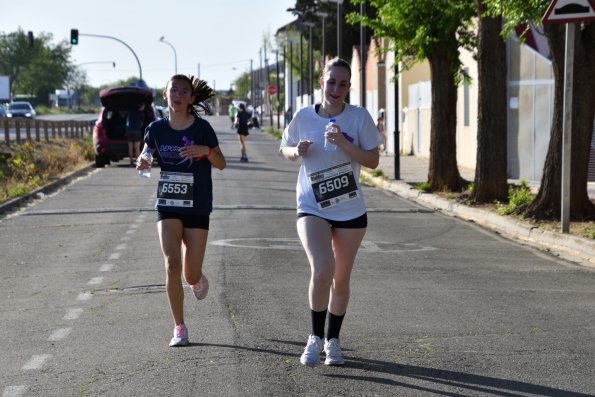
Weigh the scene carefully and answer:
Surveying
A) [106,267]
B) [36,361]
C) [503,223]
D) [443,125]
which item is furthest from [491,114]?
[36,361]

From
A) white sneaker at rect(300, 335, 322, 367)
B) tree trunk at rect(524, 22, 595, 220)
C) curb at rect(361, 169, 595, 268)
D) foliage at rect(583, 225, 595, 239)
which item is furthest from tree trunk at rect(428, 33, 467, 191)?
white sneaker at rect(300, 335, 322, 367)

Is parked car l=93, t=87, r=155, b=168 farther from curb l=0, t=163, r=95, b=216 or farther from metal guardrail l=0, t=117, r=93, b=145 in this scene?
metal guardrail l=0, t=117, r=93, b=145

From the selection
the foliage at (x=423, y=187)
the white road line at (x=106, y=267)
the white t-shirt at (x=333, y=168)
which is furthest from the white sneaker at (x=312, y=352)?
the foliage at (x=423, y=187)

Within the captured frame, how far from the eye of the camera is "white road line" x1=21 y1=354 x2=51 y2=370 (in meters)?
7.56

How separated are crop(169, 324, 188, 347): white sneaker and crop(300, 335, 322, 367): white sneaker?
103 cm

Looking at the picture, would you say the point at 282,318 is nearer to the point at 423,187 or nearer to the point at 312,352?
the point at 312,352

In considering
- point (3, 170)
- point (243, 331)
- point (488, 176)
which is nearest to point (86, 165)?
point (3, 170)

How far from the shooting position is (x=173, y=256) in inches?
318

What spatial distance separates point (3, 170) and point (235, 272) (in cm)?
1808

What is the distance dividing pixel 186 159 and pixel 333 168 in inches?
46.1

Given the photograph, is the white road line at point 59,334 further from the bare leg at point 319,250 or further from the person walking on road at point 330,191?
the bare leg at point 319,250

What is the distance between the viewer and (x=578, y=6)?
14.6 meters

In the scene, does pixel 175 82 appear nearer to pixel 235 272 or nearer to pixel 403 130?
pixel 235 272

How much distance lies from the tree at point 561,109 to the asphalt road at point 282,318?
3.78 feet
